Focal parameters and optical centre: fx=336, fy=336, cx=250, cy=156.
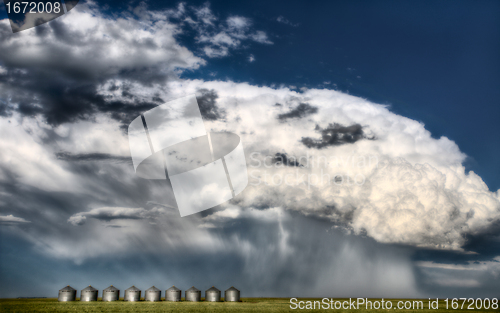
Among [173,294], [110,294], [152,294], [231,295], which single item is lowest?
[231,295]

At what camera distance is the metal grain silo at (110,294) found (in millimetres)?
113456

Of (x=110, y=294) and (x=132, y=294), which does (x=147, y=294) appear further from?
(x=110, y=294)

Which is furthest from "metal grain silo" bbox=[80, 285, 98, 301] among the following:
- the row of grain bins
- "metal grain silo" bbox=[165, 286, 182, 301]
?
"metal grain silo" bbox=[165, 286, 182, 301]

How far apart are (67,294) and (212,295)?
1851 inches

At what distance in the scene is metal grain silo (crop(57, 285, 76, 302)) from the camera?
109 metres

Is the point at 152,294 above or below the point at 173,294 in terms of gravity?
above

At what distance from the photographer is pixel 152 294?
11712cm

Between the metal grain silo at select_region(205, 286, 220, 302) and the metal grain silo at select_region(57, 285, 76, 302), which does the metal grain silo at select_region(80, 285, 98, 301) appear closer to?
the metal grain silo at select_region(57, 285, 76, 302)

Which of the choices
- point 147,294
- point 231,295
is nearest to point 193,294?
point 231,295

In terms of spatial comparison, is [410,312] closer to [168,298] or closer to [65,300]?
[168,298]

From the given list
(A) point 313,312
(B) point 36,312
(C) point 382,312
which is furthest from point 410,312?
(B) point 36,312

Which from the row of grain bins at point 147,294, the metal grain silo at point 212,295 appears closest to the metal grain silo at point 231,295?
the row of grain bins at point 147,294

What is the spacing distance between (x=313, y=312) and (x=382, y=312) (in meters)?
19.7

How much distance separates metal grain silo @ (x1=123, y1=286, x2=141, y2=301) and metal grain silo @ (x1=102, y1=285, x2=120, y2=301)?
10.7ft
